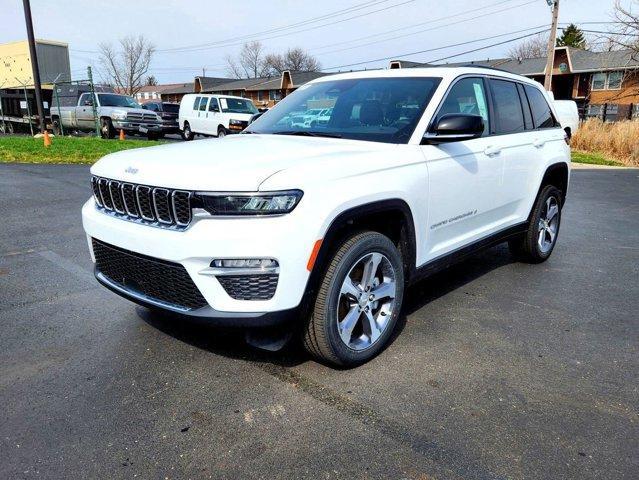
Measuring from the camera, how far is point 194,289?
278 centimetres

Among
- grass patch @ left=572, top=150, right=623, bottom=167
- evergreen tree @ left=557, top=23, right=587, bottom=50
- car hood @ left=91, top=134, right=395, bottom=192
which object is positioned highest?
evergreen tree @ left=557, top=23, right=587, bottom=50

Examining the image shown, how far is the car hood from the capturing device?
267 centimetres

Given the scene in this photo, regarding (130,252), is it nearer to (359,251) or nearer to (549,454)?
(359,251)

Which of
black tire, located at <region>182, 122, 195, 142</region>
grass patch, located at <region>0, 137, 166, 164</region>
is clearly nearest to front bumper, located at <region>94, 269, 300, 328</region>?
grass patch, located at <region>0, 137, 166, 164</region>

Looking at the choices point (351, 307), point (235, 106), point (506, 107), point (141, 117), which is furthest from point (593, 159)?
point (351, 307)

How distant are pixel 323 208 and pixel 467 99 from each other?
80.4 inches

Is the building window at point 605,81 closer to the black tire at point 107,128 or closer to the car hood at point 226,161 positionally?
the black tire at point 107,128

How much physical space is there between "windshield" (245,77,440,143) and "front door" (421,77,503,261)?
0.73 feet

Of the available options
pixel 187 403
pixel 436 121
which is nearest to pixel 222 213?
pixel 187 403

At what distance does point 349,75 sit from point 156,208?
7.82 ft

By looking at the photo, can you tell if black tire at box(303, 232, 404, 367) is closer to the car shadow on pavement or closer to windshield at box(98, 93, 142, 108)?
the car shadow on pavement

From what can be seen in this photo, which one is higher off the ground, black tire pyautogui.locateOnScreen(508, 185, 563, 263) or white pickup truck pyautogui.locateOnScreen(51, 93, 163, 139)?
white pickup truck pyautogui.locateOnScreen(51, 93, 163, 139)

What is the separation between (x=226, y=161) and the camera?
2906 mm

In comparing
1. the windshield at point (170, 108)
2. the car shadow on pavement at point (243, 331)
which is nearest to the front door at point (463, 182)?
the car shadow on pavement at point (243, 331)
